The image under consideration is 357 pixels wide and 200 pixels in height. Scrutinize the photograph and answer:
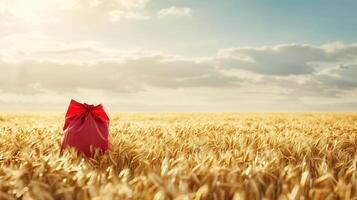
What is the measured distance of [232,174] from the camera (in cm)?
257

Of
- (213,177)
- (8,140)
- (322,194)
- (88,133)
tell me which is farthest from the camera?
(8,140)

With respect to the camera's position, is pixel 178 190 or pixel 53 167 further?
pixel 53 167

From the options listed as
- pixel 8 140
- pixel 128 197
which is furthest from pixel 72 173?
pixel 8 140

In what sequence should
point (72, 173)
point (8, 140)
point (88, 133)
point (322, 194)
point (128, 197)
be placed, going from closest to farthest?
point (128, 197) < point (322, 194) < point (72, 173) < point (88, 133) < point (8, 140)

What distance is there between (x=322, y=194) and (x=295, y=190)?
240 mm

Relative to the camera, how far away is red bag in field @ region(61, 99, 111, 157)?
434 centimetres

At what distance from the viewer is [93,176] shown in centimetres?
248

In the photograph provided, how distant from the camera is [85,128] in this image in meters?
4.37

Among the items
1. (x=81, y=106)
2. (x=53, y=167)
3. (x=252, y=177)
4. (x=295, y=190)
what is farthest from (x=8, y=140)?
(x=295, y=190)

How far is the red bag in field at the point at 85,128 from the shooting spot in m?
4.34

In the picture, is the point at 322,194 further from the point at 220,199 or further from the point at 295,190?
the point at 220,199

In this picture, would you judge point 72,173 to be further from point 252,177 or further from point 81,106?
point 81,106

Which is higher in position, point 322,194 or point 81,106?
point 81,106

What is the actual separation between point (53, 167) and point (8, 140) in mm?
2453
